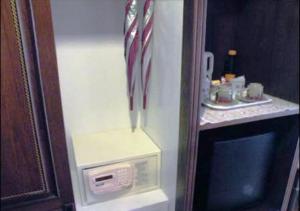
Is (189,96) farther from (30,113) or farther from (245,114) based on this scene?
→ (30,113)

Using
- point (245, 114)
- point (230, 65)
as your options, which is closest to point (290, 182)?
point (245, 114)

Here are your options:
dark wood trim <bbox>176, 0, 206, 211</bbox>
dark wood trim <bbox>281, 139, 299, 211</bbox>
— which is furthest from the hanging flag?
dark wood trim <bbox>281, 139, 299, 211</bbox>

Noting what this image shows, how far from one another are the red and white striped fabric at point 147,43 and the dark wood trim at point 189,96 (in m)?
0.27

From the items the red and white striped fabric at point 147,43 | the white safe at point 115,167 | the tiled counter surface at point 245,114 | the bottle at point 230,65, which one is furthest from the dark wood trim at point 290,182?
the red and white striped fabric at point 147,43

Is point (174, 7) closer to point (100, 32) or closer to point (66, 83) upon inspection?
point (100, 32)

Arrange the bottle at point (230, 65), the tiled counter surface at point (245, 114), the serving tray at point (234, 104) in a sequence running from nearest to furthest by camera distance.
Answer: the tiled counter surface at point (245, 114) → the serving tray at point (234, 104) → the bottle at point (230, 65)

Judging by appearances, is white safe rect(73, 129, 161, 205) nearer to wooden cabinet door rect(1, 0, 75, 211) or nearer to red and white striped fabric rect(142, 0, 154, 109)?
red and white striped fabric rect(142, 0, 154, 109)

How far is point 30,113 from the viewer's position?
59 centimetres

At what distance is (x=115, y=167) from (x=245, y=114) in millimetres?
622

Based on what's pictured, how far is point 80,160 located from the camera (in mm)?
1112

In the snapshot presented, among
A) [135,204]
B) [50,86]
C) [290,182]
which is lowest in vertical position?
[135,204]

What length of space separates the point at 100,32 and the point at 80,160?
25.4 inches

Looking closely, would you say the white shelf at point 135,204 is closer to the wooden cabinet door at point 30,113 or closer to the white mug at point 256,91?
the wooden cabinet door at point 30,113

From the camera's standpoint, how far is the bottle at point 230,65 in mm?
1271
